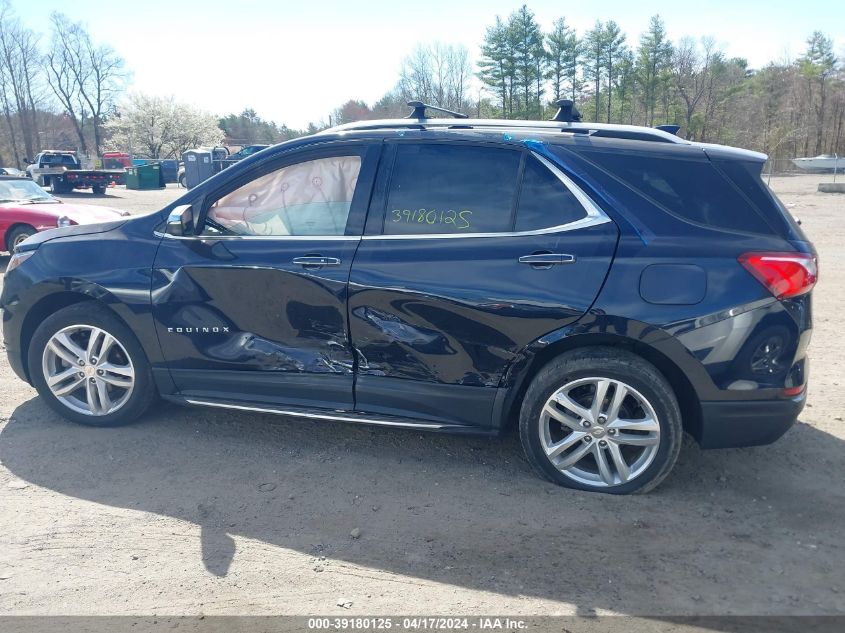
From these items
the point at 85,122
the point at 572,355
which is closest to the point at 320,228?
the point at 572,355

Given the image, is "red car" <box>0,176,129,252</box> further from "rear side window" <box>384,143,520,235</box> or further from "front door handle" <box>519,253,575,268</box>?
"front door handle" <box>519,253,575,268</box>

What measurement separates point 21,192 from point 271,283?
10.4 meters

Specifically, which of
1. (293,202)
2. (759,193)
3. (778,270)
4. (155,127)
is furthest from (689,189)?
(155,127)

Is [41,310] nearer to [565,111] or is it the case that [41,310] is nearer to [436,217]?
[436,217]

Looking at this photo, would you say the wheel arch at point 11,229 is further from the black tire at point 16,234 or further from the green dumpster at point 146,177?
the green dumpster at point 146,177

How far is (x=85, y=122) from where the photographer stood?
84875mm

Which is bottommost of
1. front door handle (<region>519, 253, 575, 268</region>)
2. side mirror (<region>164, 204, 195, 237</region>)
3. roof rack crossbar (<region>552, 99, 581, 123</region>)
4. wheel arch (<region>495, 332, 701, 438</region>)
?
wheel arch (<region>495, 332, 701, 438</region>)

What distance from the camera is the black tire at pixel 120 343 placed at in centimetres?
441

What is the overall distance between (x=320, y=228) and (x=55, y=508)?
6.63ft

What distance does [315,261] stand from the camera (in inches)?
156

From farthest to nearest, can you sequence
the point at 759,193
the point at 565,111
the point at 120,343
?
the point at 565,111 < the point at 120,343 < the point at 759,193

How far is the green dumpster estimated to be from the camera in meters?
41.5

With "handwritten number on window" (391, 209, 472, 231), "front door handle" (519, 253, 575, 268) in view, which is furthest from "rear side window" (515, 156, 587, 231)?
"handwritten number on window" (391, 209, 472, 231)

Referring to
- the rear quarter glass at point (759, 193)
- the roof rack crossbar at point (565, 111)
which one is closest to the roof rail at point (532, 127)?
the roof rack crossbar at point (565, 111)
